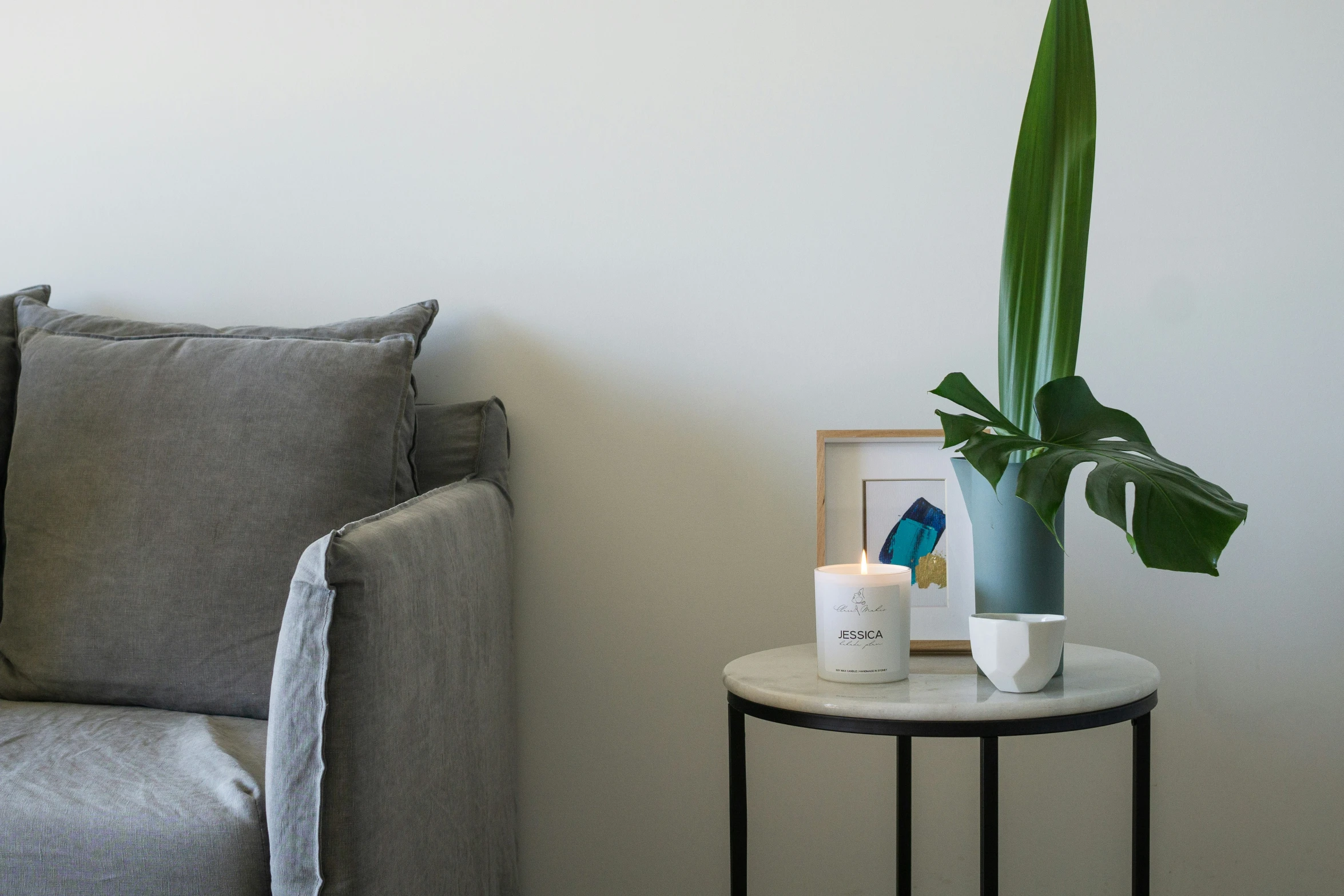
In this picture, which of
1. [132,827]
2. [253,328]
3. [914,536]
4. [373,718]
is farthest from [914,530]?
[253,328]

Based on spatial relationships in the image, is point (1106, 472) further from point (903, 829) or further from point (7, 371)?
point (7, 371)

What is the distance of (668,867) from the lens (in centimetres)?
137

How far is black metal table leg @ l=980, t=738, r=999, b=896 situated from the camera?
811mm

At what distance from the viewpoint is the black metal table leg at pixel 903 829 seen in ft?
3.71

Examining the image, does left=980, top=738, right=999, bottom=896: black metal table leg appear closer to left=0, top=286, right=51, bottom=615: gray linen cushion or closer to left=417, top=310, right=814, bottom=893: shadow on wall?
left=417, top=310, right=814, bottom=893: shadow on wall

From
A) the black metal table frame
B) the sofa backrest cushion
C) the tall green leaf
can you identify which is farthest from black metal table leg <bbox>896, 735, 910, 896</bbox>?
the sofa backrest cushion

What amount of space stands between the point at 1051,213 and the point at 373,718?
0.74 m

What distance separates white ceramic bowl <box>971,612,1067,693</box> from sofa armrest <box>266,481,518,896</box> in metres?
0.50

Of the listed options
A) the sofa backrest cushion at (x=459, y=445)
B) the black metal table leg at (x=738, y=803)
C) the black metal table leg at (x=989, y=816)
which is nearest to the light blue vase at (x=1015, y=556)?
the black metal table leg at (x=989, y=816)

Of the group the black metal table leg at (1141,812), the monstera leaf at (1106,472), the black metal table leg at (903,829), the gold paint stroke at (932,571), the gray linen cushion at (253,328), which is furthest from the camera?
the gray linen cushion at (253,328)

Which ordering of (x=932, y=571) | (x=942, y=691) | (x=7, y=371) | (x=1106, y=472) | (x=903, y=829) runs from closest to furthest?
1. (x=1106, y=472)
2. (x=942, y=691)
3. (x=932, y=571)
4. (x=903, y=829)
5. (x=7, y=371)

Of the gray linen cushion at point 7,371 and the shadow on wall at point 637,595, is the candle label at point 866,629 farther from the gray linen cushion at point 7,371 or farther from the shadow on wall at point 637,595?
the gray linen cushion at point 7,371

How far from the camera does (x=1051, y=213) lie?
2.99 feet

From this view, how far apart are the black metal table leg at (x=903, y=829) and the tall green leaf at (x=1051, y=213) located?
1.46 feet
